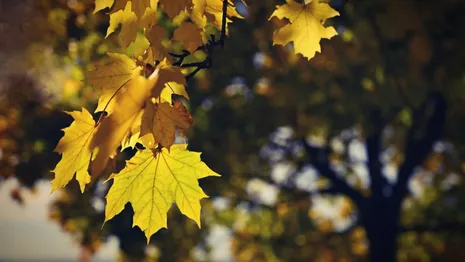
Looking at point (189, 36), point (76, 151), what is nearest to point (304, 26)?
point (189, 36)

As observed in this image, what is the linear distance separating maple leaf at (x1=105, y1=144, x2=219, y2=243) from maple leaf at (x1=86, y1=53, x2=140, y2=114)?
25cm

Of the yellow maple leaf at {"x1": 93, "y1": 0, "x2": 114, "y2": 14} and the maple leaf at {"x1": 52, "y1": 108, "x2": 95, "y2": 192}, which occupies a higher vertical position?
the yellow maple leaf at {"x1": 93, "y1": 0, "x2": 114, "y2": 14}

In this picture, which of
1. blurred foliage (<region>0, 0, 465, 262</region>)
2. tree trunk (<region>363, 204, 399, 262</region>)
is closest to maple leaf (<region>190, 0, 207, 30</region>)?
blurred foliage (<region>0, 0, 465, 262</region>)

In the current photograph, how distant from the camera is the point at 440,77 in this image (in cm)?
601

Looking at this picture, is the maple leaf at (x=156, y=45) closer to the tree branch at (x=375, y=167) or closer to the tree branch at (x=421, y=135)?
the tree branch at (x=421, y=135)

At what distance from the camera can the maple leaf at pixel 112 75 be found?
1767 mm

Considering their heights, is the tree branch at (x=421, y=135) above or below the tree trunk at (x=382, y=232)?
above

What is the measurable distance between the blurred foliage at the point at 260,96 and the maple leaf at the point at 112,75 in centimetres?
237

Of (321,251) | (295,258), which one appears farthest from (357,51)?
(321,251)

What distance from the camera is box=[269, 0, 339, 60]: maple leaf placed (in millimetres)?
2271

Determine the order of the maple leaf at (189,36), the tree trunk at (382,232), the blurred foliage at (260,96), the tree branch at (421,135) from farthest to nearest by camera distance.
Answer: the tree trunk at (382,232)
the tree branch at (421,135)
the blurred foliage at (260,96)
the maple leaf at (189,36)

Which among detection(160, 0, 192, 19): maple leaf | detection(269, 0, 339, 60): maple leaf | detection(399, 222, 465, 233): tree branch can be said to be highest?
detection(399, 222, 465, 233): tree branch

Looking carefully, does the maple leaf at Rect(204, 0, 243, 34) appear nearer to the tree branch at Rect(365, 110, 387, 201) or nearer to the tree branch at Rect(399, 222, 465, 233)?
the tree branch at Rect(365, 110, 387, 201)

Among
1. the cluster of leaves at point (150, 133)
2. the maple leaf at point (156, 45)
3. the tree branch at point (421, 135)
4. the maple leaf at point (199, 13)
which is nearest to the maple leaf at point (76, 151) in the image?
the cluster of leaves at point (150, 133)
